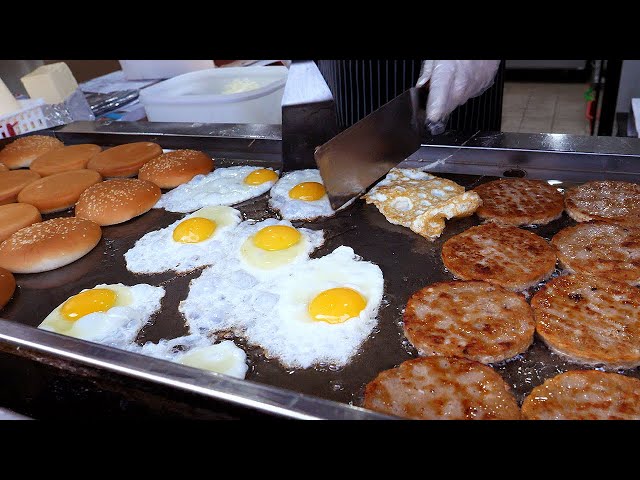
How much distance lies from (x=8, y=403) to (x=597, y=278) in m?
2.12

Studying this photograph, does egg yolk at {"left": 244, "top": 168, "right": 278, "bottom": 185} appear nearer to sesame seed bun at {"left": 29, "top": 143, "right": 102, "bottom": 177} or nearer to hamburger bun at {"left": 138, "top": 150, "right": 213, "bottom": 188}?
hamburger bun at {"left": 138, "top": 150, "right": 213, "bottom": 188}

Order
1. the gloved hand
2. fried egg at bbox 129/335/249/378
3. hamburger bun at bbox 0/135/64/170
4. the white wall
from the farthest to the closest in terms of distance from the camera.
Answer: the white wall < hamburger bun at bbox 0/135/64/170 < the gloved hand < fried egg at bbox 129/335/249/378

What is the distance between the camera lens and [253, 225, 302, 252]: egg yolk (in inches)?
87.3

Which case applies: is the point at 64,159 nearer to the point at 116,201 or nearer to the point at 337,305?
the point at 116,201

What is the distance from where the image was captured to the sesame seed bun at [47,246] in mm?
2307

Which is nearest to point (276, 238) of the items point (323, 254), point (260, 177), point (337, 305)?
point (323, 254)

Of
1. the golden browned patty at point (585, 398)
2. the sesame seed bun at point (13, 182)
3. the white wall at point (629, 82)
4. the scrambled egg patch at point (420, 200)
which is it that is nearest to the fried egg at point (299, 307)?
the scrambled egg patch at point (420, 200)

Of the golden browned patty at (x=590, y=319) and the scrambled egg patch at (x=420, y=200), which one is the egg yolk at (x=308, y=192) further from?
the golden browned patty at (x=590, y=319)

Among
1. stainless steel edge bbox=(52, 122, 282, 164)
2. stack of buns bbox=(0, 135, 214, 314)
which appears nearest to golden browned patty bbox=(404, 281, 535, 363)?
stainless steel edge bbox=(52, 122, 282, 164)

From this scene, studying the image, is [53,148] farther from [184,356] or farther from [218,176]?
[184,356]

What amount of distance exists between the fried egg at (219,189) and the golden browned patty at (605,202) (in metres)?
1.50

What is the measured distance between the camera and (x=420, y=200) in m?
2.37

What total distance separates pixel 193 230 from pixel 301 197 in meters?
0.56

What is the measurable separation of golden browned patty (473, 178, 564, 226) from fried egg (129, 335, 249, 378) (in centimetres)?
128
